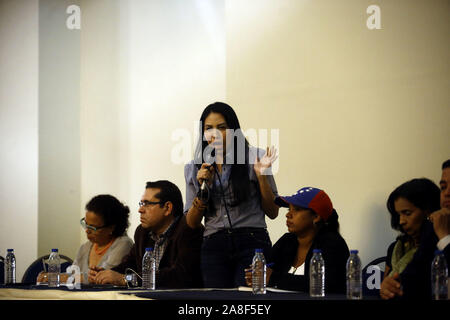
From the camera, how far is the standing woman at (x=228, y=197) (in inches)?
125

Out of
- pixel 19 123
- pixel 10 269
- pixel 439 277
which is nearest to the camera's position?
pixel 439 277

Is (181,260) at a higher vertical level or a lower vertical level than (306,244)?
lower

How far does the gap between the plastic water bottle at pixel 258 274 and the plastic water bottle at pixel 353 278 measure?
34 centimetres

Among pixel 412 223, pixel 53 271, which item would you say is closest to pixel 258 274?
pixel 412 223

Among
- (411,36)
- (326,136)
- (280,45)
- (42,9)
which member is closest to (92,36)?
(42,9)

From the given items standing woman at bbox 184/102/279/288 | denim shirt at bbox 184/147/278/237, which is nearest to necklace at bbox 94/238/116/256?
standing woman at bbox 184/102/279/288

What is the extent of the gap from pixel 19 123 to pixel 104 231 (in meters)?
1.71

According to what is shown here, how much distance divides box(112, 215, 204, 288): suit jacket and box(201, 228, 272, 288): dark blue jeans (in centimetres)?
8

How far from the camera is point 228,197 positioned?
3291 millimetres

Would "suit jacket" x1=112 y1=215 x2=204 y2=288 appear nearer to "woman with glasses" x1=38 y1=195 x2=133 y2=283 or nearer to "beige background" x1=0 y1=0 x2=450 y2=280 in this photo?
"woman with glasses" x1=38 y1=195 x2=133 y2=283

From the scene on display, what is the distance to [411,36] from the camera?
3746 millimetres

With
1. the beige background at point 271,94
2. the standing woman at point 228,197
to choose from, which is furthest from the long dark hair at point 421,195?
the beige background at point 271,94

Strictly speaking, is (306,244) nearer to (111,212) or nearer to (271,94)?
(111,212)
